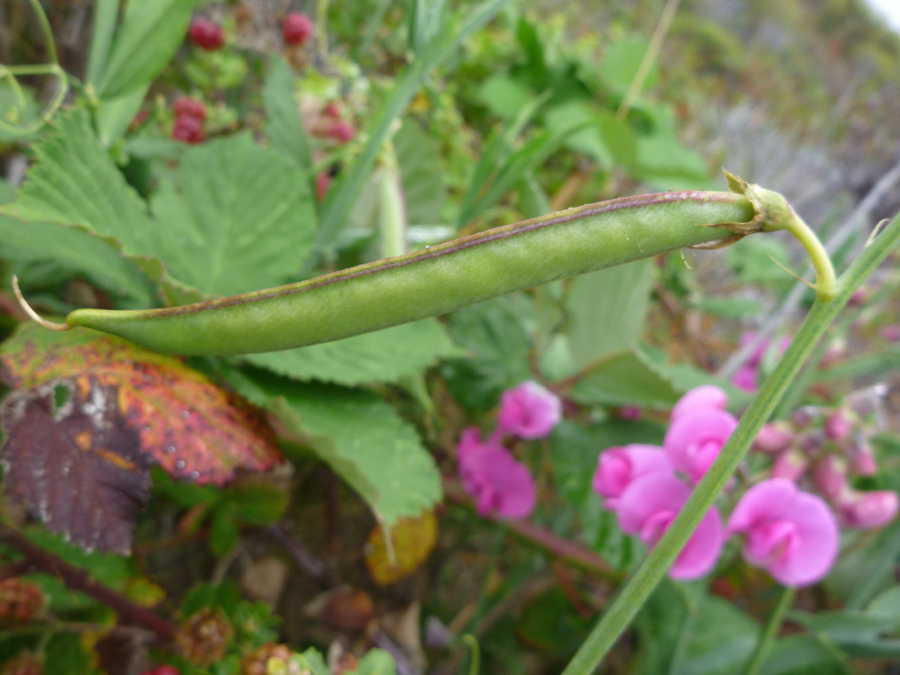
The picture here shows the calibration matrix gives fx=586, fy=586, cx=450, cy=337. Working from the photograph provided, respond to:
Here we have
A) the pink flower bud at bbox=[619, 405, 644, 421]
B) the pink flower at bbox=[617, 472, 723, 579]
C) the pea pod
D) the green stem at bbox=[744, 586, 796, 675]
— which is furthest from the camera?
the pink flower bud at bbox=[619, 405, 644, 421]

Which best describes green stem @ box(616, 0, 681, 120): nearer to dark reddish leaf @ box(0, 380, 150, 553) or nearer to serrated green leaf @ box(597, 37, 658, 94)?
serrated green leaf @ box(597, 37, 658, 94)

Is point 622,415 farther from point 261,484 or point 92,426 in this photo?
point 92,426

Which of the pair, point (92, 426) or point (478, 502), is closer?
point (92, 426)

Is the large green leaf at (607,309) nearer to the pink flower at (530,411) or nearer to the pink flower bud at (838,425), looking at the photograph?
the pink flower at (530,411)

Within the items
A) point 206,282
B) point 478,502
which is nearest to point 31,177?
point 206,282

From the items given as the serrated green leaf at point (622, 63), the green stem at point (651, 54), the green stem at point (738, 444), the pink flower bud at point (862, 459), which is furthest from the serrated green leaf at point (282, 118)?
the serrated green leaf at point (622, 63)

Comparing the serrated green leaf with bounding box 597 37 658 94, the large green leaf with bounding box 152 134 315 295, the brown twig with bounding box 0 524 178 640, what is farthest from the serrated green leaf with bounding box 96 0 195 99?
the serrated green leaf with bounding box 597 37 658 94
